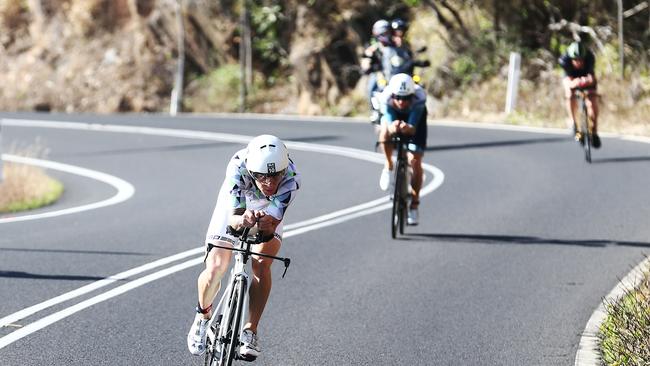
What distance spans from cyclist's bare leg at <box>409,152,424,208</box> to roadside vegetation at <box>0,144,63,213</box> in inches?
263

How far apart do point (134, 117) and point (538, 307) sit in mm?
23770

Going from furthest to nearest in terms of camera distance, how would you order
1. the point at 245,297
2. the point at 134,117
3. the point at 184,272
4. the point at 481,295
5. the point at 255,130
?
the point at 134,117 → the point at 255,130 → the point at 184,272 → the point at 481,295 → the point at 245,297

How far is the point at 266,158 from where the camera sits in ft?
17.6

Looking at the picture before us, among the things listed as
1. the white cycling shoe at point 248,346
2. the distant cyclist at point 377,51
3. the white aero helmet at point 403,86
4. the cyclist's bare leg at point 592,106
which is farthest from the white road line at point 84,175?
the white cycling shoe at point 248,346

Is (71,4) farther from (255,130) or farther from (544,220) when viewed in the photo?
(544,220)

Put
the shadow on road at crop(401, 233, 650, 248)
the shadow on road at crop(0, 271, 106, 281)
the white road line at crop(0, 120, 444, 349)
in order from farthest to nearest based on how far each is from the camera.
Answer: the shadow on road at crop(401, 233, 650, 248), the shadow on road at crop(0, 271, 106, 281), the white road line at crop(0, 120, 444, 349)

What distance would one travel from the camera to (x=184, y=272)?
9430mm

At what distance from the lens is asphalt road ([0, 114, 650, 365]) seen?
7.00 metres

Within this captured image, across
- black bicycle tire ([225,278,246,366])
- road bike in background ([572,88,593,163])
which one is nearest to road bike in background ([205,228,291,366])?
black bicycle tire ([225,278,246,366])

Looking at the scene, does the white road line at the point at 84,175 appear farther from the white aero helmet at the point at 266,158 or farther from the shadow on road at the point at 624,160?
the white aero helmet at the point at 266,158

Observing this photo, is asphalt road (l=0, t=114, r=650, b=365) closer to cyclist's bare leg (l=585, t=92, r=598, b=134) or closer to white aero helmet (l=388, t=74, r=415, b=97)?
cyclist's bare leg (l=585, t=92, r=598, b=134)

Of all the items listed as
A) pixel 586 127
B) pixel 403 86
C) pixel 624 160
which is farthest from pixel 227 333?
pixel 624 160

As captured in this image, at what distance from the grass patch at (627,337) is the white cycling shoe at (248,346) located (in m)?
2.16

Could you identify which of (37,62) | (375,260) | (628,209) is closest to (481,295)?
(375,260)
